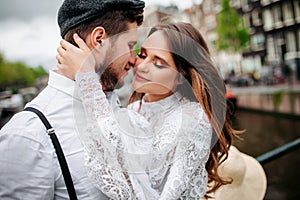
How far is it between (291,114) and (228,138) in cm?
519

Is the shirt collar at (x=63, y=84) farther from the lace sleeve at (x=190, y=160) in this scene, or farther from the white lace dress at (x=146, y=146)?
the lace sleeve at (x=190, y=160)

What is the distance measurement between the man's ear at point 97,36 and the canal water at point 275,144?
1.31 ft

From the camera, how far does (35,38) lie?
1.90 ft

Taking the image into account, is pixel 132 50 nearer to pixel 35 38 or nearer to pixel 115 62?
pixel 115 62

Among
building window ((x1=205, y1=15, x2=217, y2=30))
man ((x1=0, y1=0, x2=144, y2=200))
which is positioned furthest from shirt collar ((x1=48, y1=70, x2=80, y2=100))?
building window ((x1=205, y1=15, x2=217, y2=30))

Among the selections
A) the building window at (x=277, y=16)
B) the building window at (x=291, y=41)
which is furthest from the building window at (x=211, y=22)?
the building window at (x=291, y=41)

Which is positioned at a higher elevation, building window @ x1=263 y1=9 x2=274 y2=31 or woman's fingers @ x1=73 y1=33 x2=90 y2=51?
woman's fingers @ x1=73 y1=33 x2=90 y2=51

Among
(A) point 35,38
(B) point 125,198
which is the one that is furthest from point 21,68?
(B) point 125,198

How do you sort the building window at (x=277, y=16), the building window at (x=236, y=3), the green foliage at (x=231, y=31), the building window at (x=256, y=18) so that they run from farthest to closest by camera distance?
the building window at (x=236, y=3), the green foliage at (x=231, y=31), the building window at (x=256, y=18), the building window at (x=277, y=16)

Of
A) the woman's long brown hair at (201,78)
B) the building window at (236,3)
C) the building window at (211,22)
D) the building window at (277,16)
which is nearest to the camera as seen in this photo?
the woman's long brown hair at (201,78)

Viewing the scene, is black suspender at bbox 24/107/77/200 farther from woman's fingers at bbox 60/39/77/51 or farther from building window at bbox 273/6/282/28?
building window at bbox 273/6/282/28

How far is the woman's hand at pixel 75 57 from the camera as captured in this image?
49 centimetres

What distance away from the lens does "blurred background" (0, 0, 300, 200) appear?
599 mm

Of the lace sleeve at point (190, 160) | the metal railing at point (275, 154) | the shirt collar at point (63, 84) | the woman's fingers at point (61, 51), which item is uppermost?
the woman's fingers at point (61, 51)
